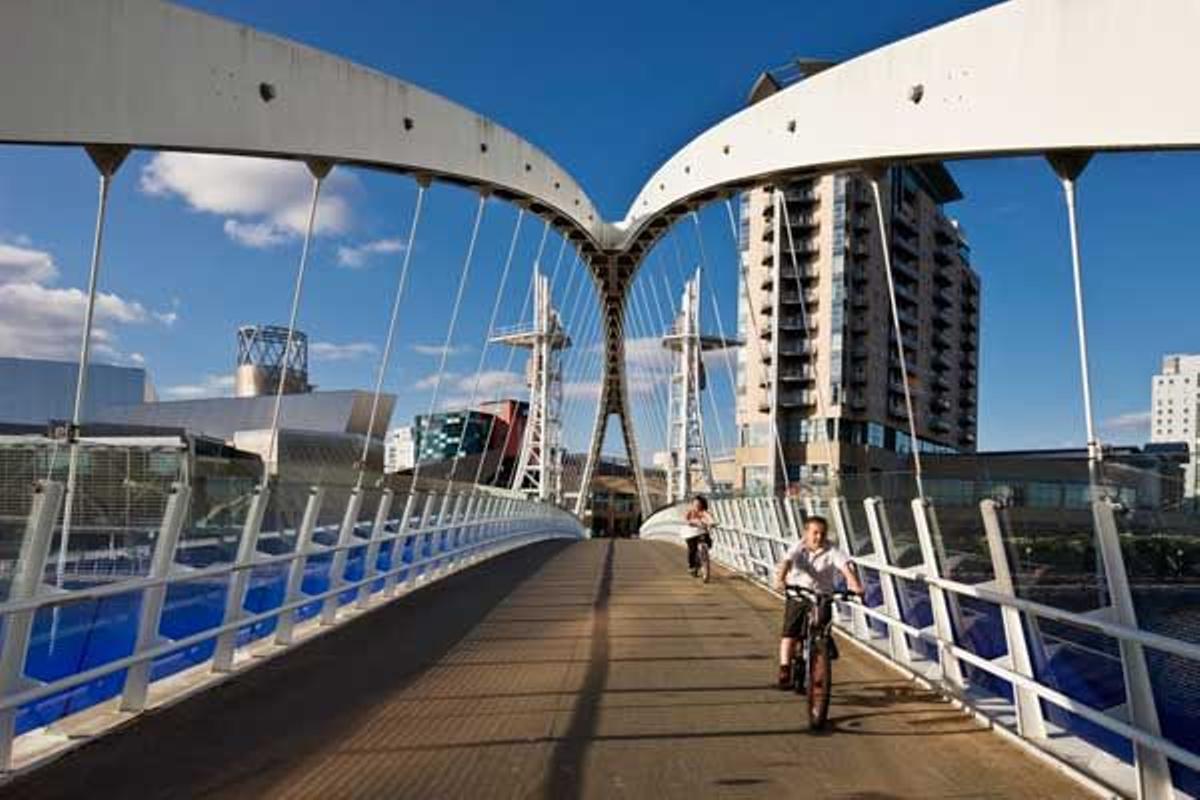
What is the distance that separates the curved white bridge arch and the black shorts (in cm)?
584

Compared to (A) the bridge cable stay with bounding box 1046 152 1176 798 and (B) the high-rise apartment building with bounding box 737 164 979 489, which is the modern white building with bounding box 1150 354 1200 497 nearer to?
(A) the bridge cable stay with bounding box 1046 152 1176 798

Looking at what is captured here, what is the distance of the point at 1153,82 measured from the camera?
389 inches

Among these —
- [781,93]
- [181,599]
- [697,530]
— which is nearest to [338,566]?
[181,599]

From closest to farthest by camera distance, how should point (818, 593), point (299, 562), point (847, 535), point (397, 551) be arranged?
point (818, 593), point (299, 562), point (847, 535), point (397, 551)

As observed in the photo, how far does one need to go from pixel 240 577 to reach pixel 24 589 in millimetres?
3171

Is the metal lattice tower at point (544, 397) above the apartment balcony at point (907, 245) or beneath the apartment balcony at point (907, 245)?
beneath

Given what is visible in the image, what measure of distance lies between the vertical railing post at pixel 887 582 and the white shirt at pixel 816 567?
1997 millimetres

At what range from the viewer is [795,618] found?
7812 millimetres

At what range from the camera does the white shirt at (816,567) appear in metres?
7.74

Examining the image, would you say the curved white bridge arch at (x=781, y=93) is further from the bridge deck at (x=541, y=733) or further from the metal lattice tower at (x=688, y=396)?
the metal lattice tower at (x=688, y=396)

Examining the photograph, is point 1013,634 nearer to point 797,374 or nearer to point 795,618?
point 795,618

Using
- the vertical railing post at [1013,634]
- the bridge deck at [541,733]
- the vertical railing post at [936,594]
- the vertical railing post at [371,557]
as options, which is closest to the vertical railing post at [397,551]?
the vertical railing post at [371,557]

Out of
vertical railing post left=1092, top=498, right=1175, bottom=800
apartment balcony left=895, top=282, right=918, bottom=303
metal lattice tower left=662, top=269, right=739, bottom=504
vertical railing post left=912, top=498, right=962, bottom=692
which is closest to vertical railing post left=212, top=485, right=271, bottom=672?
vertical railing post left=912, top=498, right=962, bottom=692

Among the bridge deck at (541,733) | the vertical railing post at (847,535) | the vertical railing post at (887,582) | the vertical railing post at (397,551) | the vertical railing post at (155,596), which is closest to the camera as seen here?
the bridge deck at (541,733)
